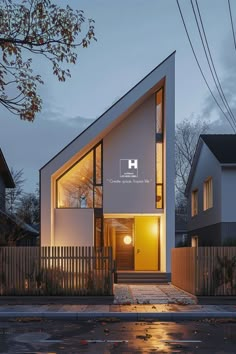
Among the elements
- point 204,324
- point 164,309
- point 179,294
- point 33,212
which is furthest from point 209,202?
point 33,212

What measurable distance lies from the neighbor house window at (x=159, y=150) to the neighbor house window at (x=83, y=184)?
8.86 feet

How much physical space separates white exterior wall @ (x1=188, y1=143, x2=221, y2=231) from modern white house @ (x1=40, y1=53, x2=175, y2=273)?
7.16 feet

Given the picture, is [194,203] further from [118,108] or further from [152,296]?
[152,296]

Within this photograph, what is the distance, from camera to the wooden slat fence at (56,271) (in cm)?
1830

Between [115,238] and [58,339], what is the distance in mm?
20127

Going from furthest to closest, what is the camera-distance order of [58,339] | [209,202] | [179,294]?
[209,202]
[179,294]
[58,339]

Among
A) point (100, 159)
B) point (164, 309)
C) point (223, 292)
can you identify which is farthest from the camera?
point (100, 159)

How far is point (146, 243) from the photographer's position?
2988 centimetres

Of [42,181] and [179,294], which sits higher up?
[42,181]

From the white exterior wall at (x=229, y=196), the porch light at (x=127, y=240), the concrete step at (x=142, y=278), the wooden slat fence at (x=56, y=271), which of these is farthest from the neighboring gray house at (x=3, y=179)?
the wooden slat fence at (x=56, y=271)

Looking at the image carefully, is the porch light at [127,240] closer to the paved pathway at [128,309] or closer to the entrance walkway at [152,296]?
the entrance walkway at [152,296]

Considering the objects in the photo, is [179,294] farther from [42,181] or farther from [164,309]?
[42,181]

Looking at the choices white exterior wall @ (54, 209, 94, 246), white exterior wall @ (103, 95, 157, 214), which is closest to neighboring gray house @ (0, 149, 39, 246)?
white exterior wall @ (54, 209, 94, 246)

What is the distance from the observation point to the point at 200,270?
59.8 feet
